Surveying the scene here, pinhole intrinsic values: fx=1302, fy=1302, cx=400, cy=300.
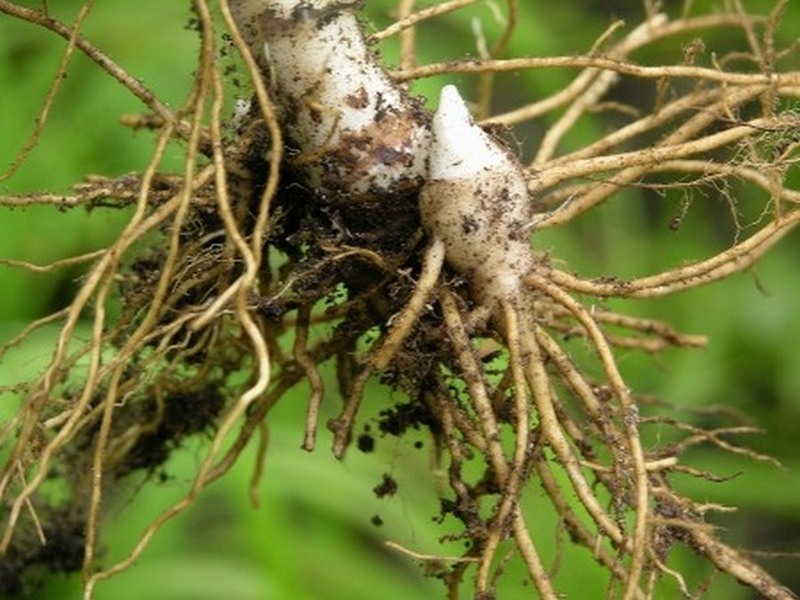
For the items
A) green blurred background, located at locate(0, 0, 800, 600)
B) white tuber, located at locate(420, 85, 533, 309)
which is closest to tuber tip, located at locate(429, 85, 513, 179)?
white tuber, located at locate(420, 85, 533, 309)

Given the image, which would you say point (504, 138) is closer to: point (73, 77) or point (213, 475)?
point (213, 475)

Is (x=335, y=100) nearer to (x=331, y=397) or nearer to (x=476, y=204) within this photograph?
(x=476, y=204)

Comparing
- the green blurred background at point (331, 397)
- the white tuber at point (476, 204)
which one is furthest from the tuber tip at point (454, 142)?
the green blurred background at point (331, 397)

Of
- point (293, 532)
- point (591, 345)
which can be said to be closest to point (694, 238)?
point (293, 532)

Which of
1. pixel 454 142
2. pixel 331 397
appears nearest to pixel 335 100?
pixel 454 142

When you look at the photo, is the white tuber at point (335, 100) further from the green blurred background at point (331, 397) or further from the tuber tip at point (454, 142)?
the green blurred background at point (331, 397)

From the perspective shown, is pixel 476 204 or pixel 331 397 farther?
pixel 331 397
